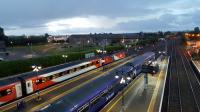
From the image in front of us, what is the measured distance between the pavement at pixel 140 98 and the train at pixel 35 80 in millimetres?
13126

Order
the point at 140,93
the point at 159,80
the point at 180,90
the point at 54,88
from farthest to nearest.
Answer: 1. the point at 159,80
2. the point at 180,90
3. the point at 54,88
4. the point at 140,93

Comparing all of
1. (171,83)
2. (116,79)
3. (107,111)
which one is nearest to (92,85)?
(107,111)

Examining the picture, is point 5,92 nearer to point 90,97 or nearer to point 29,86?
point 29,86

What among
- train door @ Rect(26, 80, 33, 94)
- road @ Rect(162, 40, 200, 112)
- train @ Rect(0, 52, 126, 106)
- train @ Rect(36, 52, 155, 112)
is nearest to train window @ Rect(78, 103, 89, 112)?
train @ Rect(36, 52, 155, 112)

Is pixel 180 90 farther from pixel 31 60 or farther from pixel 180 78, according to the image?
pixel 31 60

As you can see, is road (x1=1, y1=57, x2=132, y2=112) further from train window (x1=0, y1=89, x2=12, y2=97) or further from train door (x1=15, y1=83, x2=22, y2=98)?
train window (x1=0, y1=89, x2=12, y2=97)

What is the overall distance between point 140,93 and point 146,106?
7016 millimetres

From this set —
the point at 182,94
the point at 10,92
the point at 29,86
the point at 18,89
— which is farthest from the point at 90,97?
the point at 182,94

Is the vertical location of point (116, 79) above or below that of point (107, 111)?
above

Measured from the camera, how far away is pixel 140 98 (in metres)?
38.9

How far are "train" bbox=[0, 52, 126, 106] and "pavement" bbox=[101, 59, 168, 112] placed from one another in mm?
13126

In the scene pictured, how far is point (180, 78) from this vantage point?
199ft

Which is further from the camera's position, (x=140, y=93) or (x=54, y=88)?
(x=54, y=88)

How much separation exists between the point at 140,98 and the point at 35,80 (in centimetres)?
1720
